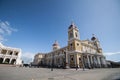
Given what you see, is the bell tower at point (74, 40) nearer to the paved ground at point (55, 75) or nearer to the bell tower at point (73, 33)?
the bell tower at point (73, 33)

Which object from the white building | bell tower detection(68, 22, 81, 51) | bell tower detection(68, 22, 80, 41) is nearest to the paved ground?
bell tower detection(68, 22, 81, 51)

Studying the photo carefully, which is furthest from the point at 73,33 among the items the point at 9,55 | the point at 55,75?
the point at 9,55

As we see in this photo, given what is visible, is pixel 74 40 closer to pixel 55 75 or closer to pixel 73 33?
pixel 73 33

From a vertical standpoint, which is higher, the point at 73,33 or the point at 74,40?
the point at 73,33

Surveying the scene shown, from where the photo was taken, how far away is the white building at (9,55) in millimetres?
37562

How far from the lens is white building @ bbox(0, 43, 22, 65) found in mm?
37562

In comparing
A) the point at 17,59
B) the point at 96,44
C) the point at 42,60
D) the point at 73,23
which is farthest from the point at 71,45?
the point at 42,60

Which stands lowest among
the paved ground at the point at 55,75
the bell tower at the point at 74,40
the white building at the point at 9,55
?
the paved ground at the point at 55,75

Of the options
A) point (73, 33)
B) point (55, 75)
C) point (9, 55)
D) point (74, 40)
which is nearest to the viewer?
point (55, 75)

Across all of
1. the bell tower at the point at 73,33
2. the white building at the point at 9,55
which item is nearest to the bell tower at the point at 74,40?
the bell tower at the point at 73,33

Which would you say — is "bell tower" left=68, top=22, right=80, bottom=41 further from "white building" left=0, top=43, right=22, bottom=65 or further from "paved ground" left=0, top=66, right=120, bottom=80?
"white building" left=0, top=43, right=22, bottom=65

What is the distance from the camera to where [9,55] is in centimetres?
3919

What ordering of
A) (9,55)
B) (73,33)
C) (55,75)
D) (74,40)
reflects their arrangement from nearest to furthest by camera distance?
(55,75)
(74,40)
(73,33)
(9,55)

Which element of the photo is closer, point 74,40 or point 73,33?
point 74,40
